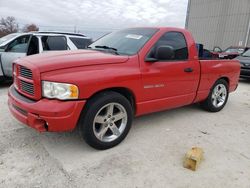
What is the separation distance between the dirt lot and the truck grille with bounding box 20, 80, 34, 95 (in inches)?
32.6

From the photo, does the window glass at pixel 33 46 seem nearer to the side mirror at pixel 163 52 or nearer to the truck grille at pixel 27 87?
the truck grille at pixel 27 87

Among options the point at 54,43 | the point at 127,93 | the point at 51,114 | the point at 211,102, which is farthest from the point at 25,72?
the point at 54,43

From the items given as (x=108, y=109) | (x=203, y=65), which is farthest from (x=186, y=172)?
(x=203, y=65)

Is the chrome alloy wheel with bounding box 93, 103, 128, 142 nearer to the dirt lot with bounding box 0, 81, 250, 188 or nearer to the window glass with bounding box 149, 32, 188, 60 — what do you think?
the dirt lot with bounding box 0, 81, 250, 188

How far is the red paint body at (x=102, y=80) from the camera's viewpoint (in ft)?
9.29

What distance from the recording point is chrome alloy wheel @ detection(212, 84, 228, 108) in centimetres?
518

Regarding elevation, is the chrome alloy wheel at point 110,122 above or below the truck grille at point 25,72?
below

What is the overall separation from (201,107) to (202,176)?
2822 mm

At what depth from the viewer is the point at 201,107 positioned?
5.42 meters

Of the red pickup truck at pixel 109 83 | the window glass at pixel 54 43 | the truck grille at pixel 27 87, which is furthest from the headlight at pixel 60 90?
the window glass at pixel 54 43

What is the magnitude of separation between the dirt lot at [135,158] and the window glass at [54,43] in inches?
120

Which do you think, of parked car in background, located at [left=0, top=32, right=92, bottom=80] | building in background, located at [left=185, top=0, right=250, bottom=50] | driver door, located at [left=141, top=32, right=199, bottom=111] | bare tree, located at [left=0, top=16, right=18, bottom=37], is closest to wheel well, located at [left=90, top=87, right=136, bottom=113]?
driver door, located at [left=141, top=32, right=199, bottom=111]

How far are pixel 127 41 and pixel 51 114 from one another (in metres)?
1.86

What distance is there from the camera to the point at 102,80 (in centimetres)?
303
